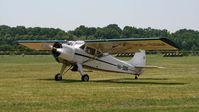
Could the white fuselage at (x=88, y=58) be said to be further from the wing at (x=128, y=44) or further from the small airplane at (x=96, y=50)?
the wing at (x=128, y=44)

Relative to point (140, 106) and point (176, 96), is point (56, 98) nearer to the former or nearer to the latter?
point (140, 106)

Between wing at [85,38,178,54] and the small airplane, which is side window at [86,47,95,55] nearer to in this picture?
the small airplane

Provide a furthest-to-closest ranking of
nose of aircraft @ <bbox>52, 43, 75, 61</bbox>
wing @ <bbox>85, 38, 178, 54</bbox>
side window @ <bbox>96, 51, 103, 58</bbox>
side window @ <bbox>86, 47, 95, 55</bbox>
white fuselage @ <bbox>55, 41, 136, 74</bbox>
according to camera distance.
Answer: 1. side window @ <bbox>96, 51, 103, 58</bbox>
2. side window @ <bbox>86, 47, 95, 55</bbox>
3. white fuselage @ <bbox>55, 41, 136, 74</bbox>
4. nose of aircraft @ <bbox>52, 43, 75, 61</bbox>
5. wing @ <bbox>85, 38, 178, 54</bbox>

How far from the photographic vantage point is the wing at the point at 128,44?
2084 cm

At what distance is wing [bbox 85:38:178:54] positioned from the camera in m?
20.8

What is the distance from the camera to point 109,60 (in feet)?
77.6

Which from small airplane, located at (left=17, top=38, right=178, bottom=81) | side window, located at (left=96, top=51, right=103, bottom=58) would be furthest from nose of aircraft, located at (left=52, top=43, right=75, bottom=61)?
side window, located at (left=96, top=51, right=103, bottom=58)

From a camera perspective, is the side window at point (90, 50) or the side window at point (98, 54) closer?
the side window at point (90, 50)

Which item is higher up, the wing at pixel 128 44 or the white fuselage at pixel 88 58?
the wing at pixel 128 44

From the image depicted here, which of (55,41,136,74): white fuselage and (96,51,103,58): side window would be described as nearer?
(55,41,136,74): white fuselage

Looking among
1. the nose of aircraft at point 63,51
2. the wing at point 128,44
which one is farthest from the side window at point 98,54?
the nose of aircraft at point 63,51

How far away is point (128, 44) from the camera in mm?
22094

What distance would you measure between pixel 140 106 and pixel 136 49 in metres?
11.3

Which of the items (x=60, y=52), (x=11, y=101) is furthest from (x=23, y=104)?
(x=60, y=52)
